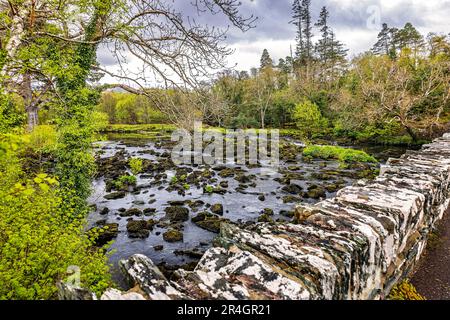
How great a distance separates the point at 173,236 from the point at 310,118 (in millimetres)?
26094

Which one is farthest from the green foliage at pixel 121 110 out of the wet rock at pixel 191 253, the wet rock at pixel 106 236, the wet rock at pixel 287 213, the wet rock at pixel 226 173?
the wet rock at pixel 191 253

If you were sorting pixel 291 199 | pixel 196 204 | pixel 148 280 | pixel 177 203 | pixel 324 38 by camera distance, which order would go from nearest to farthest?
pixel 148 280
pixel 196 204
pixel 291 199
pixel 177 203
pixel 324 38

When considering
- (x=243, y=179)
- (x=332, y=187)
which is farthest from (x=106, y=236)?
(x=332, y=187)

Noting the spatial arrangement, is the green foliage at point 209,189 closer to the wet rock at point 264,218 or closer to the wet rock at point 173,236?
the wet rock at point 264,218

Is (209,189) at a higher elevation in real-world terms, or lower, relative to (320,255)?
lower

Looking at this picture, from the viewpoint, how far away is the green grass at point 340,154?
17578mm

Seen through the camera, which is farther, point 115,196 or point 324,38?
point 324,38

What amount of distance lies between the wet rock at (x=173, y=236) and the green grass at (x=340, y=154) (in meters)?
13.9

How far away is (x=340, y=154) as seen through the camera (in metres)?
18.6

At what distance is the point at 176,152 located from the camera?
24.5 m

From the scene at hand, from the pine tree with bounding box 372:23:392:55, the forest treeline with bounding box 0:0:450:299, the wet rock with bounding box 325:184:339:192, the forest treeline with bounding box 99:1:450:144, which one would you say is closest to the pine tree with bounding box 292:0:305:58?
the forest treeline with bounding box 99:1:450:144

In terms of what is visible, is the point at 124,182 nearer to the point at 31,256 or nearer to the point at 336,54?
the point at 31,256
